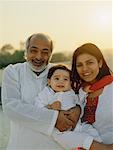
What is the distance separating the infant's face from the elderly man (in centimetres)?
9

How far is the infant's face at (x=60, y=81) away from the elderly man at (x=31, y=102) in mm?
87

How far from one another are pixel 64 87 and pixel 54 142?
30 cm

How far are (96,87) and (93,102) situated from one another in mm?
81

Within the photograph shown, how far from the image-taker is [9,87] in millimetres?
1727

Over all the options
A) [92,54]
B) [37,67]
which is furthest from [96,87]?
[37,67]

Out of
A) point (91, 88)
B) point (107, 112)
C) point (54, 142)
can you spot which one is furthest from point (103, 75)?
point (54, 142)

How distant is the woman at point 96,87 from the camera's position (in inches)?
63.2

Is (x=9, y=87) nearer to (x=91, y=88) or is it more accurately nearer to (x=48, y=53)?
(x=48, y=53)

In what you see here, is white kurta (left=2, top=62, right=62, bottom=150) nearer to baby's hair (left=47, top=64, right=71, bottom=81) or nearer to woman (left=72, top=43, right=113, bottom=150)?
baby's hair (left=47, top=64, right=71, bottom=81)

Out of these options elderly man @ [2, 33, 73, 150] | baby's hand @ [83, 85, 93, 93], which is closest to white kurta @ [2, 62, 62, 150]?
elderly man @ [2, 33, 73, 150]

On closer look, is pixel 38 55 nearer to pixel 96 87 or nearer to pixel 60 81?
pixel 60 81

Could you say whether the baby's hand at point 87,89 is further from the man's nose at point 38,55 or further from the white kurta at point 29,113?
the man's nose at point 38,55

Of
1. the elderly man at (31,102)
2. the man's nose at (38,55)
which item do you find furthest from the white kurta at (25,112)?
the man's nose at (38,55)

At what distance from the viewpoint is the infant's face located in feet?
5.70
